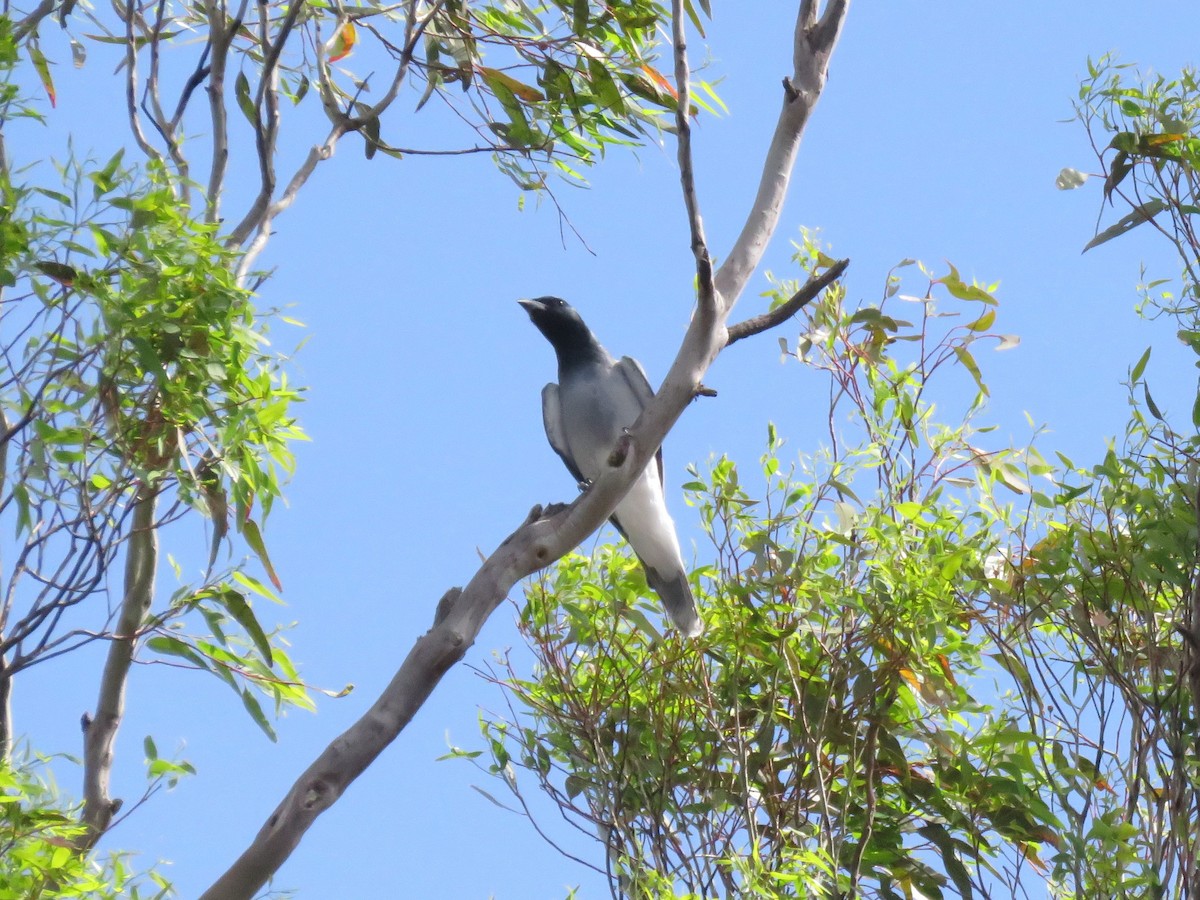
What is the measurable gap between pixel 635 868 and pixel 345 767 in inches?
30.2

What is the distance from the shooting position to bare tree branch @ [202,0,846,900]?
1944 mm

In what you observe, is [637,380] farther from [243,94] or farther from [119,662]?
[119,662]

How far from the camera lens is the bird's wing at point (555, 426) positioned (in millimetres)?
4410

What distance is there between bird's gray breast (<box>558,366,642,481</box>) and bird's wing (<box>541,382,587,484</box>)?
0.24 ft

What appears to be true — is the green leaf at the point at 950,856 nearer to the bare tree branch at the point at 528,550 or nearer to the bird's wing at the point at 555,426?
the bare tree branch at the point at 528,550

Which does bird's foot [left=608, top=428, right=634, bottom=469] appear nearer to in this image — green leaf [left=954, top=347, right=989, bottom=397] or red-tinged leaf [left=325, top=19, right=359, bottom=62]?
green leaf [left=954, top=347, right=989, bottom=397]

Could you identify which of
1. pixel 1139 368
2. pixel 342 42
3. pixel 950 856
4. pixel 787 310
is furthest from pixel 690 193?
pixel 342 42

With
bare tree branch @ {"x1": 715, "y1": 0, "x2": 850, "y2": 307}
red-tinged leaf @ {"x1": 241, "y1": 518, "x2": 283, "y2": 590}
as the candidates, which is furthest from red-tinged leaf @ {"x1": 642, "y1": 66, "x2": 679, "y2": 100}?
red-tinged leaf @ {"x1": 241, "y1": 518, "x2": 283, "y2": 590}

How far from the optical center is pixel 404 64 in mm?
3111

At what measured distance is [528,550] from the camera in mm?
2184

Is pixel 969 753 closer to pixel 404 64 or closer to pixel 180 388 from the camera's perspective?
pixel 180 388

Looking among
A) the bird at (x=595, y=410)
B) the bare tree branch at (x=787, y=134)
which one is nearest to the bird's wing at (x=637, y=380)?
the bird at (x=595, y=410)

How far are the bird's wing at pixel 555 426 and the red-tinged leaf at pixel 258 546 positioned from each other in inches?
75.3

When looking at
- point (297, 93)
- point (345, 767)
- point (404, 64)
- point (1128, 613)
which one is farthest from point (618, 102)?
point (345, 767)
